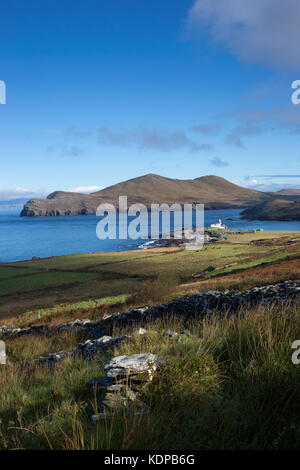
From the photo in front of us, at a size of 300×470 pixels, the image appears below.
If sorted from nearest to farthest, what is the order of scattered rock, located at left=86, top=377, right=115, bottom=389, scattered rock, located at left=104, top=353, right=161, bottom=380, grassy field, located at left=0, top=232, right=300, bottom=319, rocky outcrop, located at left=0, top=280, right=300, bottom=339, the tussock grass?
the tussock grass, scattered rock, located at left=104, top=353, right=161, bottom=380, scattered rock, located at left=86, top=377, right=115, bottom=389, rocky outcrop, located at left=0, top=280, right=300, bottom=339, grassy field, located at left=0, top=232, right=300, bottom=319

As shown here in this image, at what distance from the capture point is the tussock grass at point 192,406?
3.10 meters

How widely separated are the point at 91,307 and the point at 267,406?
22276 mm

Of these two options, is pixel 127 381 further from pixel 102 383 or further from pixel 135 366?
pixel 102 383

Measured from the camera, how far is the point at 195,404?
3678 millimetres

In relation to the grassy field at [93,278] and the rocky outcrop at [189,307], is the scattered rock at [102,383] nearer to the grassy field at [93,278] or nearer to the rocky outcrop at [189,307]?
the rocky outcrop at [189,307]

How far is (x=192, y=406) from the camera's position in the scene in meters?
3.62

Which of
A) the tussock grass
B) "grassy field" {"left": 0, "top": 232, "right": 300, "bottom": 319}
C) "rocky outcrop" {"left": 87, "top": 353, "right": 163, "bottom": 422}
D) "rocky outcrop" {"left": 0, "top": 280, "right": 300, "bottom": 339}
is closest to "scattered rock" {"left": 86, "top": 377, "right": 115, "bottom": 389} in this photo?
"rocky outcrop" {"left": 87, "top": 353, "right": 163, "bottom": 422}

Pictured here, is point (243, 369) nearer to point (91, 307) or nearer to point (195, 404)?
point (195, 404)

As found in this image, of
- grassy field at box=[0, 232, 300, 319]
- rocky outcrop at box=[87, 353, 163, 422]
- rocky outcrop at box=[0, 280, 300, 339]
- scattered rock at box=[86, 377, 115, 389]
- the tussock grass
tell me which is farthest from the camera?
grassy field at box=[0, 232, 300, 319]

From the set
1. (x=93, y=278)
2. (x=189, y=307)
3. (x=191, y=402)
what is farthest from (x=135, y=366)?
(x=93, y=278)


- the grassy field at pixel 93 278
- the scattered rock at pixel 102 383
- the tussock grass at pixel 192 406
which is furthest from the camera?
the grassy field at pixel 93 278

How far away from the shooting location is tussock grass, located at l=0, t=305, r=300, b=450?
3102 millimetres

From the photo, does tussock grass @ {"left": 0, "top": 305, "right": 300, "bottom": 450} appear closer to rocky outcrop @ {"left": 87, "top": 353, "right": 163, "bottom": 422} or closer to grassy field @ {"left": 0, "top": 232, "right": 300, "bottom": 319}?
rocky outcrop @ {"left": 87, "top": 353, "right": 163, "bottom": 422}

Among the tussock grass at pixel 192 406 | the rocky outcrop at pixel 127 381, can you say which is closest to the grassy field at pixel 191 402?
the tussock grass at pixel 192 406
